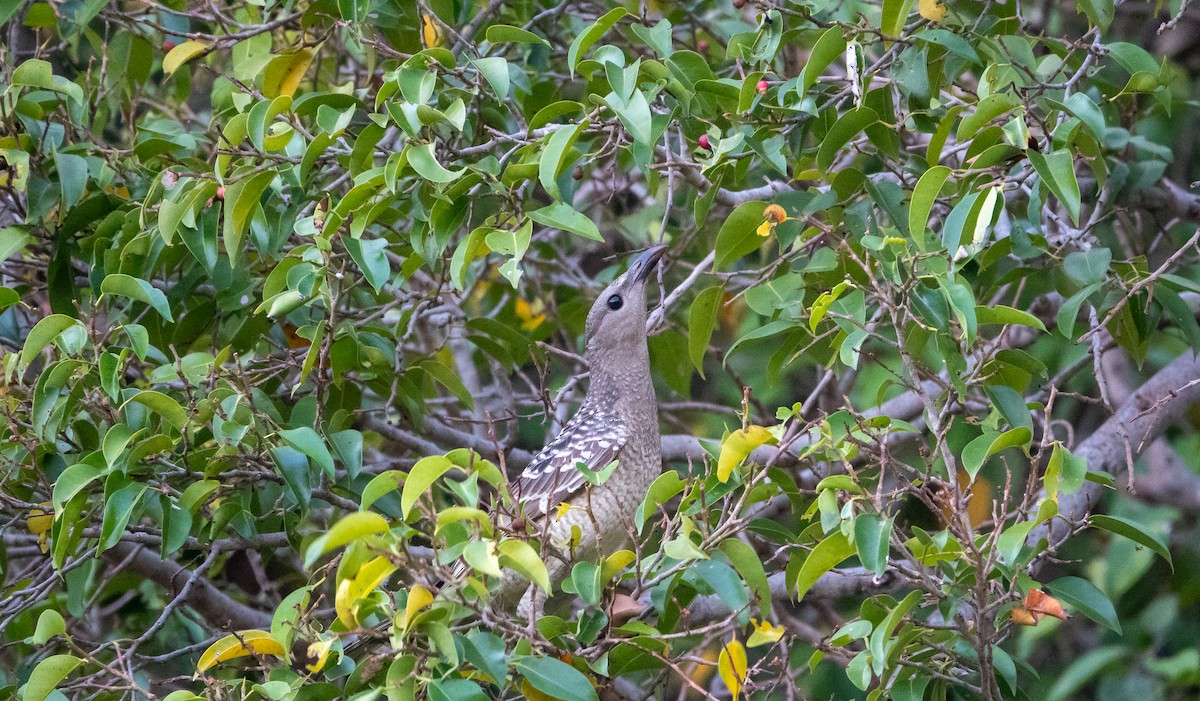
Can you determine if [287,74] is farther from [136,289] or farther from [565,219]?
[565,219]

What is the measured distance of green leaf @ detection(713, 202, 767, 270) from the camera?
310 centimetres

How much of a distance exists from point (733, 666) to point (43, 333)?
1.88m

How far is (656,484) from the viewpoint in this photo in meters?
2.51

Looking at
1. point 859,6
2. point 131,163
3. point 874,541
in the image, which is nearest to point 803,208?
point 859,6

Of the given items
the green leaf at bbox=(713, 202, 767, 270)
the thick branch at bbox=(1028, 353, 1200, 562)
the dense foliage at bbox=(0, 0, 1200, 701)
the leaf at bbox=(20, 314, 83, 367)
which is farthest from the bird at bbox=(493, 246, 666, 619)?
the thick branch at bbox=(1028, 353, 1200, 562)

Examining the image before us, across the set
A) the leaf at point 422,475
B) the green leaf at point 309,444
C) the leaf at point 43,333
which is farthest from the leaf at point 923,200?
the leaf at point 43,333

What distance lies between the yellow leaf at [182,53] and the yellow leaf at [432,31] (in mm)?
776

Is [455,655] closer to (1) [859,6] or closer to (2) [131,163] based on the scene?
(2) [131,163]

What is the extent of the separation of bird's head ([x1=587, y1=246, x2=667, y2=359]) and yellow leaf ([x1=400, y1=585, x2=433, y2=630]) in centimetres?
216

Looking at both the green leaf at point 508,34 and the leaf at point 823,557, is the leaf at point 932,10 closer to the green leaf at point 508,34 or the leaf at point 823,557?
the green leaf at point 508,34

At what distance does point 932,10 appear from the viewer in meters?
3.21

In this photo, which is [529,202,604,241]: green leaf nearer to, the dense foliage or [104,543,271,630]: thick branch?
the dense foliage

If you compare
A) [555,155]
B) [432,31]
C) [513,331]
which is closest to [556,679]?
[555,155]

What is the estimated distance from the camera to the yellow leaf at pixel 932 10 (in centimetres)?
320
